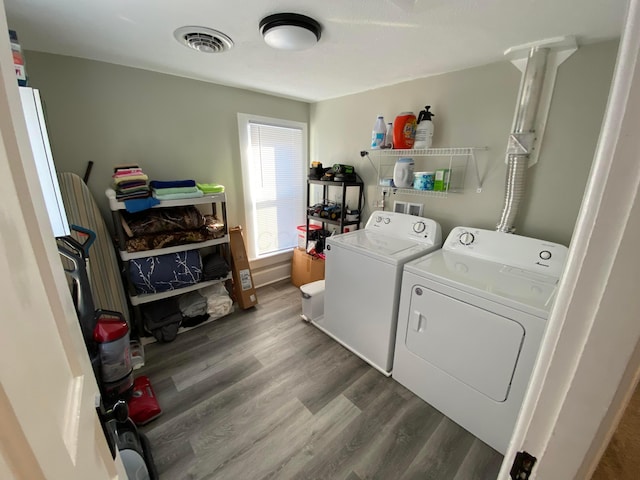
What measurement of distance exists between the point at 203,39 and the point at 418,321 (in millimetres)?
2123

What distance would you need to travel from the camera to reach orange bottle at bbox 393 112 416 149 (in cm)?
203

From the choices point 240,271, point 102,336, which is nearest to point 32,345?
point 102,336

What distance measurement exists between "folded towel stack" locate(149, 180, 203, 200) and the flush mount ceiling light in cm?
130

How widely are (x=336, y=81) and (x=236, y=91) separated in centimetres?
102

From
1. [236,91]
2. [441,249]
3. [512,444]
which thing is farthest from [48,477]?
[236,91]

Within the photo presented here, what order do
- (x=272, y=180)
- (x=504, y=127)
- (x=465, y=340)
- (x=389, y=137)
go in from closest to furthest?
(x=465, y=340), (x=504, y=127), (x=389, y=137), (x=272, y=180)

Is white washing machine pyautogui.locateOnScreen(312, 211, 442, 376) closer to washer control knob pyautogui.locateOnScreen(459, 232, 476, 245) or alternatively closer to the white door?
washer control knob pyautogui.locateOnScreen(459, 232, 476, 245)

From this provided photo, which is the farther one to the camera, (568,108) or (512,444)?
(568,108)

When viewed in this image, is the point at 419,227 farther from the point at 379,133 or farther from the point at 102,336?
the point at 102,336

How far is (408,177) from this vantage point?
2094mm

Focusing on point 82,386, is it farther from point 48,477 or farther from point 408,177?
point 408,177

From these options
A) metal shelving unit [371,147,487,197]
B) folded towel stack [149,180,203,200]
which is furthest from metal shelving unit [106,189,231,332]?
metal shelving unit [371,147,487,197]

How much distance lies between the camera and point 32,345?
34cm

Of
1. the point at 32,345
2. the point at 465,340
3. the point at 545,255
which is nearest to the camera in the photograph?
the point at 32,345
